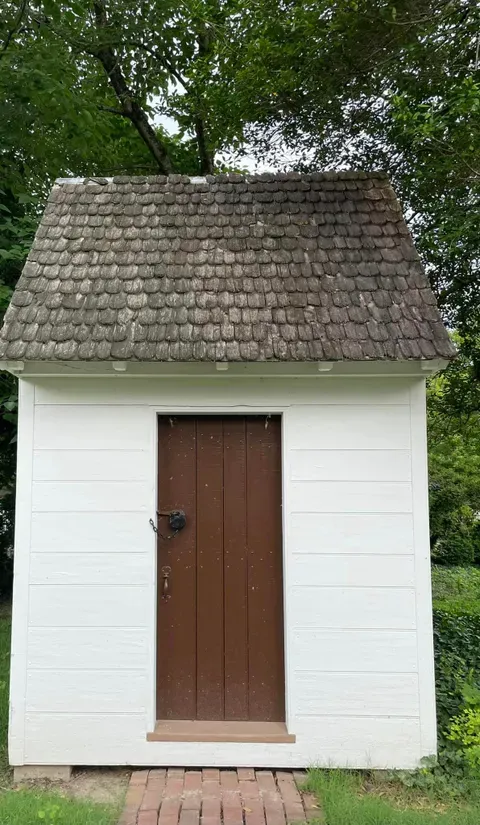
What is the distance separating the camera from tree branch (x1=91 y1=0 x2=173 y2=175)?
8.49 m

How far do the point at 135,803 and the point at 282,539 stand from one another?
72.4 inches

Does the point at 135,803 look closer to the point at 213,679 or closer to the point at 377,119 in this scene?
the point at 213,679

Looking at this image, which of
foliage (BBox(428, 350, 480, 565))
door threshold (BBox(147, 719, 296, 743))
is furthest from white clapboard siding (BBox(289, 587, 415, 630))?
foliage (BBox(428, 350, 480, 565))

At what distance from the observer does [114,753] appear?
3.41 m

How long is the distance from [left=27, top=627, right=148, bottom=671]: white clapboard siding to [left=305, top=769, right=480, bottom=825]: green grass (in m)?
1.39

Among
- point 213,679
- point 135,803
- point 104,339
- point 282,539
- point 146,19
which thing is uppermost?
point 146,19

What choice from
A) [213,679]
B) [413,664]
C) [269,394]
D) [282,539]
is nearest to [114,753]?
[213,679]

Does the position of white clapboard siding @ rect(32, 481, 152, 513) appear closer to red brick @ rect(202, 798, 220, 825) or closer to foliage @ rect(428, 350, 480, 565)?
red brick @ rect(202, 798, 220, 825)

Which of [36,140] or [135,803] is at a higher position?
[36,140]

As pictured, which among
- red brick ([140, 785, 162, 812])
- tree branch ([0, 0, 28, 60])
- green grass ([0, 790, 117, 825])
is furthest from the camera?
tree branch ([0, 0, 28, 60])

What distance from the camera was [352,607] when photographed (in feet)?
11.5

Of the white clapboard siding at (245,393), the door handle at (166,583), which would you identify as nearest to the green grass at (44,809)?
the door handle at (166,583)

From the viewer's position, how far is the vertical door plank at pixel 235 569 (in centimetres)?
357

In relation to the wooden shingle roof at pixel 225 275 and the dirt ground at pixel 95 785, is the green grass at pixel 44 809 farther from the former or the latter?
the wooden shingle roof at pixel 225 275
